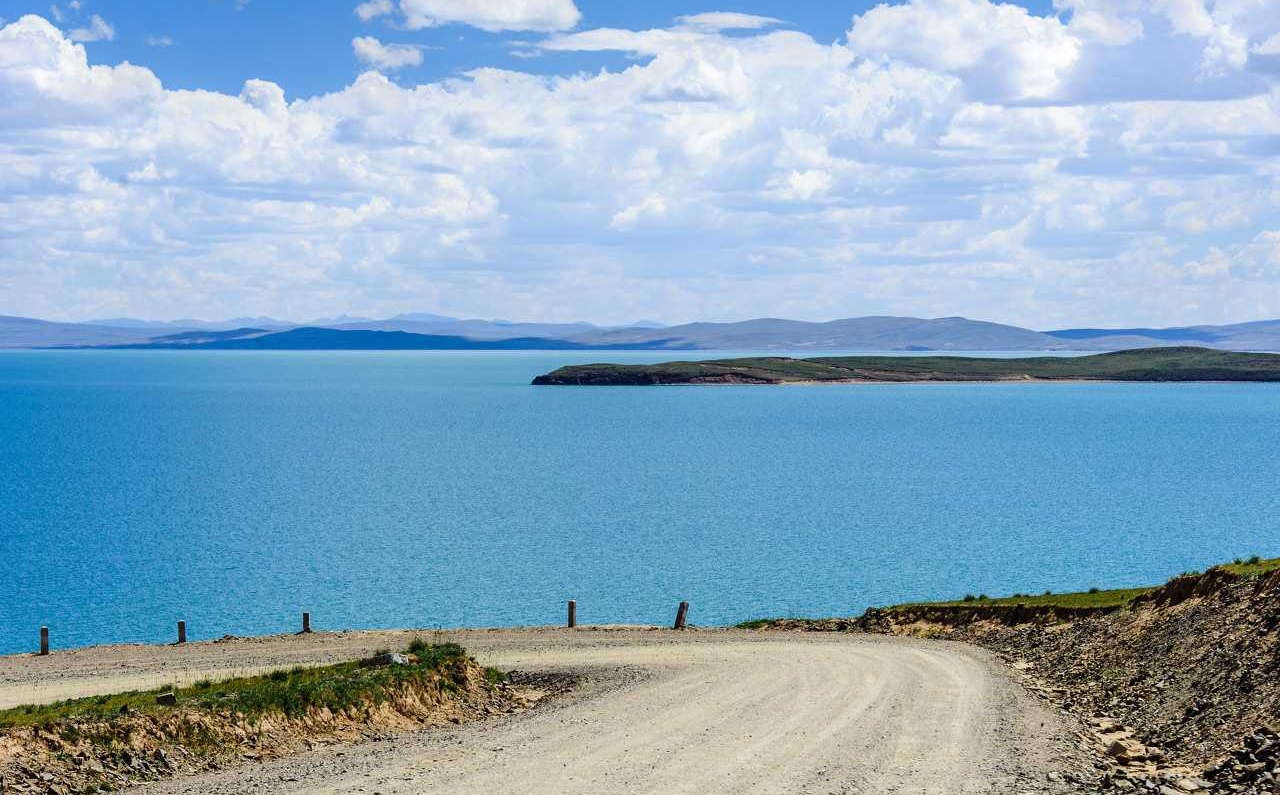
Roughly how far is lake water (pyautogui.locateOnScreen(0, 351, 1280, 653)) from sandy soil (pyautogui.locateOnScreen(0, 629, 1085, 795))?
50.1ft

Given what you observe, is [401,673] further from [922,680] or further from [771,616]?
[771,616]

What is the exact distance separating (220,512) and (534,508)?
75.4ft

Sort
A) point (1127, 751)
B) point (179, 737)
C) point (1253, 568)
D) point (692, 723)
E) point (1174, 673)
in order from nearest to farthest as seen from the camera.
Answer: point (1127, 751) < point (179, 737) < point (692, 723) < point (1174, 673) < point (1253, 568)

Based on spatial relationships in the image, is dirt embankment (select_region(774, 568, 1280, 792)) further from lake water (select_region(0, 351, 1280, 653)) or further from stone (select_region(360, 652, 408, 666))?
lake water (select_region(0, 351, 1280, 653))

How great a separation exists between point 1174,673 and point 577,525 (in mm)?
59180

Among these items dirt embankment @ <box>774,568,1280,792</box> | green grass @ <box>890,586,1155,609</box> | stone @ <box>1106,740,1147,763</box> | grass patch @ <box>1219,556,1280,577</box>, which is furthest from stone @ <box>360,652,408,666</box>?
grass patch @ <box>1219,556,1280,577</box>

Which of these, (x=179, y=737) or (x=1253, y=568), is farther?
(x=1253, y=568)


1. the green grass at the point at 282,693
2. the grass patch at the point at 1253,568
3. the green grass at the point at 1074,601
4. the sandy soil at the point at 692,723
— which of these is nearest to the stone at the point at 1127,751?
the sandy soil at the point at 692,723

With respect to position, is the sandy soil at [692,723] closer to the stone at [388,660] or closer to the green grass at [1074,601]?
the stone at [388,660]

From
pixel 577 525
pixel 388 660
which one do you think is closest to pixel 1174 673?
pixel 388 660

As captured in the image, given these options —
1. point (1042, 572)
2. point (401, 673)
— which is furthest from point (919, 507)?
point (401, 673)

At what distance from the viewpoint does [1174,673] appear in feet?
103

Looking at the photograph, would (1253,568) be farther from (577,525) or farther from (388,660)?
(577,525)

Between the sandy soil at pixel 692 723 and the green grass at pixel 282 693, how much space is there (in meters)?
1.82
